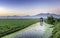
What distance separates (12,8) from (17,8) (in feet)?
0.98

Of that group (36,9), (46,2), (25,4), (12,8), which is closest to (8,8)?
(12,8)

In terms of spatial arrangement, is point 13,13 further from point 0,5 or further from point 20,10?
point 0,5

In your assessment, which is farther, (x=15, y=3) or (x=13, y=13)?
(x=13, y=13)

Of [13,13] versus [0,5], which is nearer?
[0,5]

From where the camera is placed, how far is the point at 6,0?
805 cm

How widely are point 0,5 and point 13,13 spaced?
113 centimetres

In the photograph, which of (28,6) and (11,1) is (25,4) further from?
(11,1)

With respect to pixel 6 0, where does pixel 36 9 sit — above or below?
below

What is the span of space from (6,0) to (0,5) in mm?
436

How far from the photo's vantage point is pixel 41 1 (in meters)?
8.31

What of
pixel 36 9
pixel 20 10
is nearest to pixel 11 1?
pixel 20 10

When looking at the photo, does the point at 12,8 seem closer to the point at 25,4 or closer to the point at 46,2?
the point at 25,4

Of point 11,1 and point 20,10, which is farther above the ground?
point 11,1

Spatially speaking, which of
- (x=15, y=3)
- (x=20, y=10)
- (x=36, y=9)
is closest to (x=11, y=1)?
(x=15, y=3)
